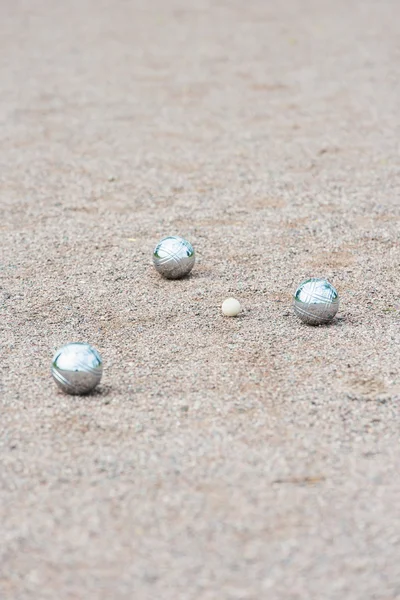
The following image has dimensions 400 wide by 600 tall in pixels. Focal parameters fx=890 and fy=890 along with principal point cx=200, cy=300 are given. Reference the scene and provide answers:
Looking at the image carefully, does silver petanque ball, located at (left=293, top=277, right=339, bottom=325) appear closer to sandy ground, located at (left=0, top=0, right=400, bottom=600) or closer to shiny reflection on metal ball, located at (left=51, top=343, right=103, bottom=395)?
sandy ground, located at (left=0, top=0, right=400, bottom=600)

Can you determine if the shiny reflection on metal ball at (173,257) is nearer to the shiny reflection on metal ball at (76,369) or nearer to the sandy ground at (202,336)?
the sandy ground at (202,336)

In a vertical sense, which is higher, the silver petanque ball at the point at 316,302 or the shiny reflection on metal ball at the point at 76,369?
the silver petanque ball at the point at 316,302

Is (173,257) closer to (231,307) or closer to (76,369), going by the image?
(231,307)

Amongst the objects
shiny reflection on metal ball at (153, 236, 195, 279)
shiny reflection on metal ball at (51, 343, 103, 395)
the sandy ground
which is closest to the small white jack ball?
the sandy ground

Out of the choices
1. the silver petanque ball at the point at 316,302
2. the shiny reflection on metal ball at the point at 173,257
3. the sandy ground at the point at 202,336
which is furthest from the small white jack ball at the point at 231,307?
the shiny reflection on metal ball at the point at 173,257

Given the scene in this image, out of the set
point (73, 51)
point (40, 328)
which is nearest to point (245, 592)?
point (40, 328)
